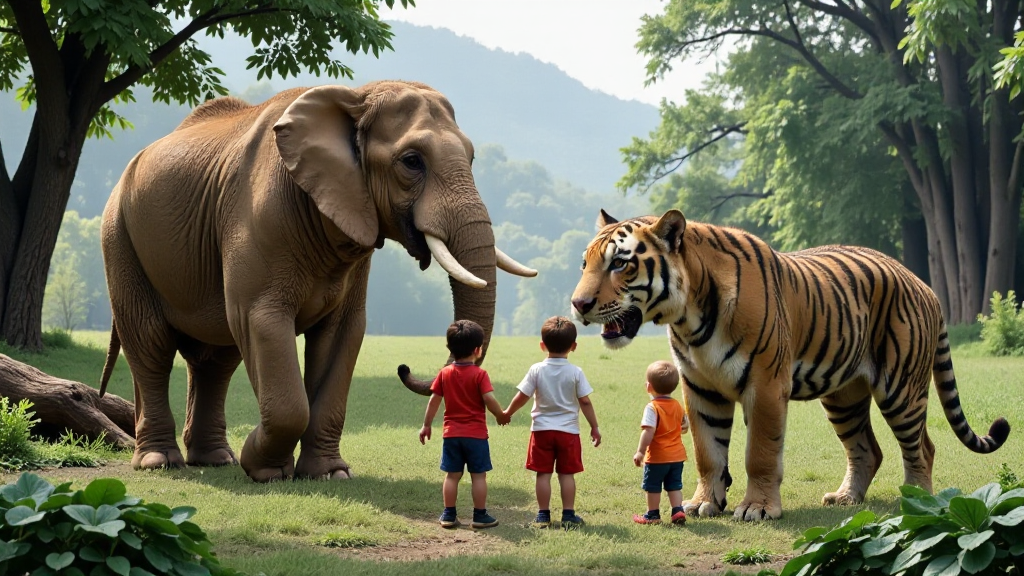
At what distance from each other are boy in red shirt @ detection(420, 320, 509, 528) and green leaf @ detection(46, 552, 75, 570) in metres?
3.41

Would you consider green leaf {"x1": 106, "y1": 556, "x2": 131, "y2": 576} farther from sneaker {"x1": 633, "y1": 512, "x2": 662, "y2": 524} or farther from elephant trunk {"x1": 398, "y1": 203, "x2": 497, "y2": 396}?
sneaker {"x1": 633, "y1": 512, "x2": 662, "y2": 524}

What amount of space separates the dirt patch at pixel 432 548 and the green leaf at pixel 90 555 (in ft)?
7.51

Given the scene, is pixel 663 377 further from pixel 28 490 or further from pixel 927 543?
pixel 28 490

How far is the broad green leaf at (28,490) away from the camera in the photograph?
15.9 feet

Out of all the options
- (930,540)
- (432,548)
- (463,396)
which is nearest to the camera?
(930,540)

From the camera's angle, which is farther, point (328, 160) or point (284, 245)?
point (284, 245)

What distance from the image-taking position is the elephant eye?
8.61 metres

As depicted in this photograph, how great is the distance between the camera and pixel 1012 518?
471cm

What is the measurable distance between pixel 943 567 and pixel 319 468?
5750mm

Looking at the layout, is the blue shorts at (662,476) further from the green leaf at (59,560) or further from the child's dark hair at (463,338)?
the green leaf at (59,560)

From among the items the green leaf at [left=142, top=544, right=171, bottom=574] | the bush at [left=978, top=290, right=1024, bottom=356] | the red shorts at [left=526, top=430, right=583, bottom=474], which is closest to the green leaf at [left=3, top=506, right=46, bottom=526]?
the green leaf at [left=142, top=544, right=171, bottom=574]

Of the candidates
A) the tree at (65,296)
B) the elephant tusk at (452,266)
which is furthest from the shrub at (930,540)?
the tree at (65,296)

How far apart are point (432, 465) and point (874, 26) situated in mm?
28109

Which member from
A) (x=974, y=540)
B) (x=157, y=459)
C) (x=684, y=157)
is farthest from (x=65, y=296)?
(x=974, y=540)
